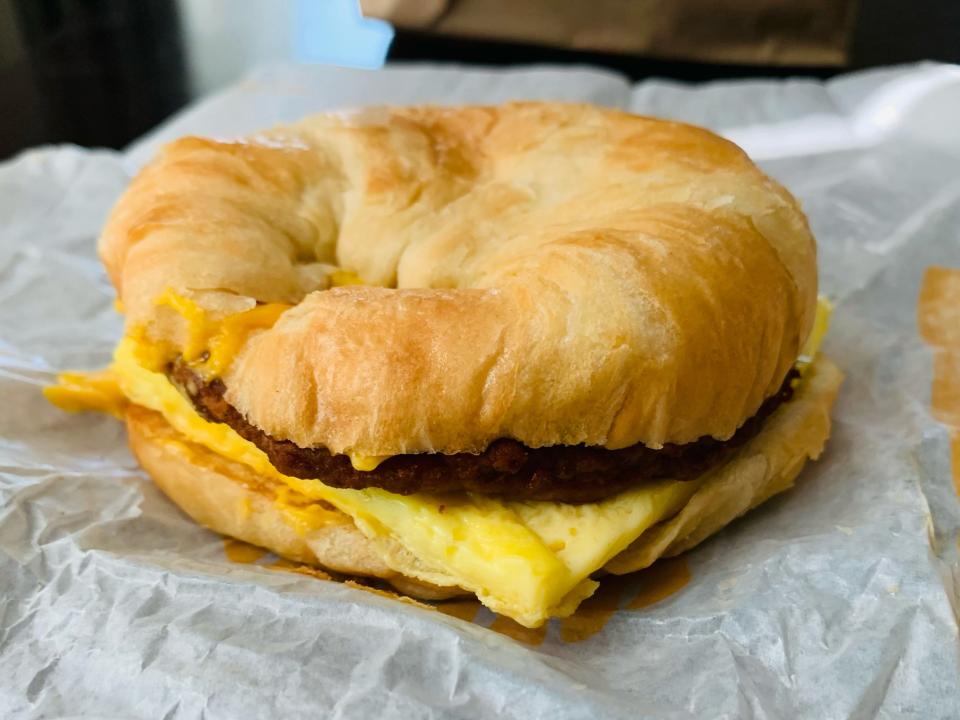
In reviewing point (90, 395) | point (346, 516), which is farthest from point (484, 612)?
point (90, 395)

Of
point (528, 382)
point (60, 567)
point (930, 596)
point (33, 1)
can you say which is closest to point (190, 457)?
point (60, 567)

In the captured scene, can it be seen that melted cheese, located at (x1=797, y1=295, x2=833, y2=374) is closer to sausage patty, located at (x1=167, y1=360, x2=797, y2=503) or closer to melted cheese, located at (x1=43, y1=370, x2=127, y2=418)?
sausage patty, located at (x1=167, y1=360, x2=797, y2=503)

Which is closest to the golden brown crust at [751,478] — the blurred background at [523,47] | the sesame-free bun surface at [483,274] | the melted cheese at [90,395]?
the sesame-free bun surface at [483,274]

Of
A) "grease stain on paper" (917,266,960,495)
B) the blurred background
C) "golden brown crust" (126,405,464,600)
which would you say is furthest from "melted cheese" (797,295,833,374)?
the blurred background

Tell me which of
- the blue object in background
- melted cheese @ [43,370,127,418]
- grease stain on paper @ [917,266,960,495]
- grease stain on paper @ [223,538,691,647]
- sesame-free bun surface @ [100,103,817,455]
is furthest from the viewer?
the blue object in background

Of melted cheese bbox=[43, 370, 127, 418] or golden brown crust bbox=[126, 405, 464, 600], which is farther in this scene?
melted cheese bbox=[43, 370, 127, 418]

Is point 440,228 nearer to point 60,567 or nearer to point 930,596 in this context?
point 60,567
